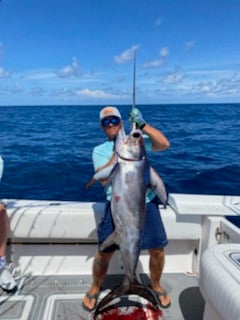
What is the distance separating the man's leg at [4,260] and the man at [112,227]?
27.8 inches

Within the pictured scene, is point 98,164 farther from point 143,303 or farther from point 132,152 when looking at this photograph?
point 143,303

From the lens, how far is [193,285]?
11.1ft

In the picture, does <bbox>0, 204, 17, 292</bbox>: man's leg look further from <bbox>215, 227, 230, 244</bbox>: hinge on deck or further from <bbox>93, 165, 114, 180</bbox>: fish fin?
<bbox>215, 227, 230, 244</bbox>: hinge on deck

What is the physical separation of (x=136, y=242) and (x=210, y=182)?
6744 millimetres

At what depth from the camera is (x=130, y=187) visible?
87.4 inches

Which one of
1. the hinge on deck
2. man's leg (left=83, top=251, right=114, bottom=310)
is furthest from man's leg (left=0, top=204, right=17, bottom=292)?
the hinge on deck

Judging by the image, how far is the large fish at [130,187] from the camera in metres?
2.16

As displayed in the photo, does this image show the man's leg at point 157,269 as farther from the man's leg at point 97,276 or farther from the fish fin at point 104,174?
the fish fin at point 104,174

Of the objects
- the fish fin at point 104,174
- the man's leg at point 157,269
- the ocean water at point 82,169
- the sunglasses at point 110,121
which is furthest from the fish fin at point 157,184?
the ocean water at point 82,169

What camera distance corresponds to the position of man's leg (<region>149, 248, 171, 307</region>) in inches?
117

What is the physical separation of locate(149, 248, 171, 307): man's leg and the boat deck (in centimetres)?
9

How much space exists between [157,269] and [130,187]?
118 cm

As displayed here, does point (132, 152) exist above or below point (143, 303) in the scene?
above

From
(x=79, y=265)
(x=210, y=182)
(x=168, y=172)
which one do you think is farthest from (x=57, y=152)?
(x=79, y=265)
